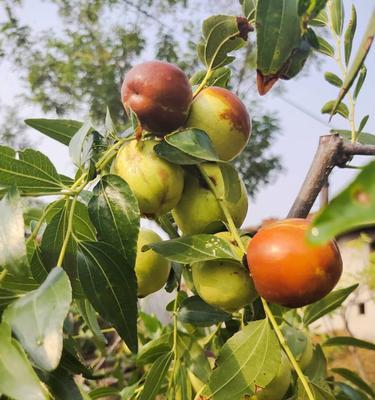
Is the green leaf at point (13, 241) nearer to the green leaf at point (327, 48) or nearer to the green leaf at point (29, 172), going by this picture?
the green leaf at point (29, 172)

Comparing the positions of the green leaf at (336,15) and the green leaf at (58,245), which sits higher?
the green leaf at (336,15)

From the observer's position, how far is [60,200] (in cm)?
60

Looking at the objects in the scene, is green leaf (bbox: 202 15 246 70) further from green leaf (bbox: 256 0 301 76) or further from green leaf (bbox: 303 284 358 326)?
green leaf (bbox: 303 284 358 326)

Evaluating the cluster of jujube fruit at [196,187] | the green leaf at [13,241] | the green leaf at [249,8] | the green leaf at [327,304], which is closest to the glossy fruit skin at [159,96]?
the cluster of jujube fruit at [196,187]

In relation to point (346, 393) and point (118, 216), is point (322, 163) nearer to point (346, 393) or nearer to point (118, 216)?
point (118, 216)

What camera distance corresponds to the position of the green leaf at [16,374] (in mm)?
343

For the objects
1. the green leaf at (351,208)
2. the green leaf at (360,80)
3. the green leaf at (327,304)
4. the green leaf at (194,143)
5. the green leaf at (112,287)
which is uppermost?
the green leaf at (351,208)

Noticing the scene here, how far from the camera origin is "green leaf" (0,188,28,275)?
46cm

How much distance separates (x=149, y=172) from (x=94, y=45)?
10369mm

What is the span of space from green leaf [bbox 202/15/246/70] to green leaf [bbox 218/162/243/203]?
5.7 inches

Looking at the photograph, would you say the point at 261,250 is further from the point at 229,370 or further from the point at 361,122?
the point at 361,122

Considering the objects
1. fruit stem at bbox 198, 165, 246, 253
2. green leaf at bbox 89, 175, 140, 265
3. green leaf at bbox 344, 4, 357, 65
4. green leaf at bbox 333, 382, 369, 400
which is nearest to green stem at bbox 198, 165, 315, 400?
fruit stem at bbox 198, 165, 246, 253

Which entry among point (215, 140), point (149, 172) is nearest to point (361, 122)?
point (215, 140)

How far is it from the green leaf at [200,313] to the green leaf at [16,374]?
14.7 inches
